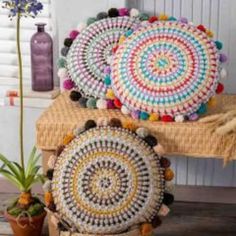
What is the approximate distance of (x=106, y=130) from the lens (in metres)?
2.03

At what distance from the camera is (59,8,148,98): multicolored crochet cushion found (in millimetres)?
2246

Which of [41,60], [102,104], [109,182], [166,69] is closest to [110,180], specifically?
[109,182]

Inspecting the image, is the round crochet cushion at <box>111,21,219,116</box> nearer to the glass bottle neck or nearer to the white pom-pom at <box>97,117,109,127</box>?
the white pom-pom at <box>97,117,109,127</box>

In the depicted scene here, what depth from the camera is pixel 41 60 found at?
8.43 ft

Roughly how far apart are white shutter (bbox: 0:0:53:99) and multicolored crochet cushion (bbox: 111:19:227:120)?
0.61 meters

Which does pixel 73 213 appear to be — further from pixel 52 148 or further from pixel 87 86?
pixel 87 86

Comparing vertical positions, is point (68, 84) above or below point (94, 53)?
below

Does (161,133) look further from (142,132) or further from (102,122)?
(102,122)

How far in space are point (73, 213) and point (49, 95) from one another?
68 cm

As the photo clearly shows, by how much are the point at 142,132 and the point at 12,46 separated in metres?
0.95

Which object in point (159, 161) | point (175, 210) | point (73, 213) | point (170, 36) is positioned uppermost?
point (170, 36)

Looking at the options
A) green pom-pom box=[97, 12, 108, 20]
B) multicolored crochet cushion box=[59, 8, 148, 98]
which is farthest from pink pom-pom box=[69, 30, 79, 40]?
green pom-pom box=[97, 12, 108, 20]

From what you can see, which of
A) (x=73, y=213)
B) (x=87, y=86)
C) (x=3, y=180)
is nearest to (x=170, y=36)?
(x=87, y=86)

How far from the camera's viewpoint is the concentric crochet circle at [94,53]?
2.25 metres
